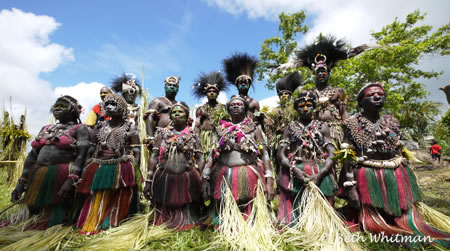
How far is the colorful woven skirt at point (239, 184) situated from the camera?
325 centimetres

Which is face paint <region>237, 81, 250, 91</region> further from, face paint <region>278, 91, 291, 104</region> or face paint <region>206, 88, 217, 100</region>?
face paint <region>278, 91, 291, 104</region>

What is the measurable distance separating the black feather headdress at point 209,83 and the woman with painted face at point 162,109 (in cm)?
74

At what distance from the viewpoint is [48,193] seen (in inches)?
143

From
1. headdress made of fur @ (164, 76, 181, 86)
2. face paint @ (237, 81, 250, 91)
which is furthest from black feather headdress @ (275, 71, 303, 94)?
headdress made of fur @ (164, 76, 181, 86)

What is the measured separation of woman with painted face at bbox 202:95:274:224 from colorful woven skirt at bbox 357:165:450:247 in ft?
4.10

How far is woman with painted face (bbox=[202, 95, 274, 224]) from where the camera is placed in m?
3.27

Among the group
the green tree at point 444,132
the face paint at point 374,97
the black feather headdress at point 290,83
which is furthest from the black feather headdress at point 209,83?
the green tree at point 444,132

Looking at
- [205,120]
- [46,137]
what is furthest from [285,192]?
[46,137]

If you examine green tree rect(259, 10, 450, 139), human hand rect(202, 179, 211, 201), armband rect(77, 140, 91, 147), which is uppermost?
green tree rect(259, 10, 450, 139)

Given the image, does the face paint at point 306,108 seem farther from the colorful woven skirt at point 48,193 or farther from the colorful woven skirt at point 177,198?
the colorful woven skirt at point 48,193

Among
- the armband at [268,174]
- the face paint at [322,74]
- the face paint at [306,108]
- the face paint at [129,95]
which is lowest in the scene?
the armband at [268,174]

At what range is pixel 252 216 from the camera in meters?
3.11

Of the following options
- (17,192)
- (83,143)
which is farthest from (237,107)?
(17,192)

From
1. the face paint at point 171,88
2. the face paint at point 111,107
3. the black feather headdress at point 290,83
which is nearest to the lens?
the face paint at point 111,107
